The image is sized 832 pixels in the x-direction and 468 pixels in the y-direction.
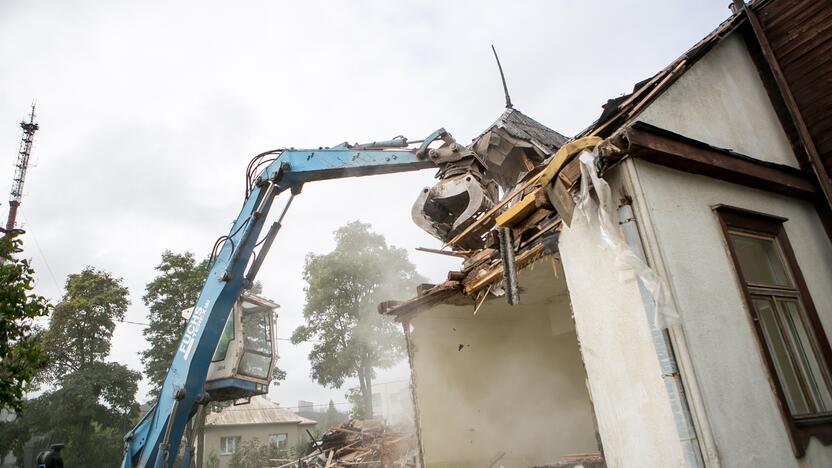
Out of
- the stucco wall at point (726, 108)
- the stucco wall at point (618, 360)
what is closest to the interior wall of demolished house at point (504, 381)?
the stucco wall at point (618, 360)

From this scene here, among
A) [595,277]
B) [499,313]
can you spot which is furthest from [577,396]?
[595,277]

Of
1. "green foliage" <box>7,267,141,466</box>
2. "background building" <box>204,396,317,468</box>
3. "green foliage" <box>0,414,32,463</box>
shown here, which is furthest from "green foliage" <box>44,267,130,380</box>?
"background building" <box>204,396,317,468</box>

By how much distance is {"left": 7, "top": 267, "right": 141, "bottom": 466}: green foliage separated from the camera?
837 inches

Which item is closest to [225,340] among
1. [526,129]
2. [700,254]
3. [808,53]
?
[526,129]

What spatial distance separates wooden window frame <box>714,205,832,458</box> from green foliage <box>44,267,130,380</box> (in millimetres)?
27605

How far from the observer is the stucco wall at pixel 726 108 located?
195 inches

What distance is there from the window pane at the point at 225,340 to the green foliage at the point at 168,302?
1865cm

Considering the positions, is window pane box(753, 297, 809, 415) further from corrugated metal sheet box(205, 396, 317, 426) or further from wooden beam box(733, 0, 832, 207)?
corrugated metal sheet box(205, 396, 317, 426)

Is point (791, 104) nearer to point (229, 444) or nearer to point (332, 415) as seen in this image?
point (229, 444)

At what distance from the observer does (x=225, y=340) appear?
758cm

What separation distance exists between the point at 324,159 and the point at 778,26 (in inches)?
260

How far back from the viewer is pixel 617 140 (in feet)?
12.7

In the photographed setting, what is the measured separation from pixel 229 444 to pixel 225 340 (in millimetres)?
26084

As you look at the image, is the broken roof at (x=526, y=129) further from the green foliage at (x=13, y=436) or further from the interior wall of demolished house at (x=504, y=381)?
the green foliage at (x=13, y=436)
